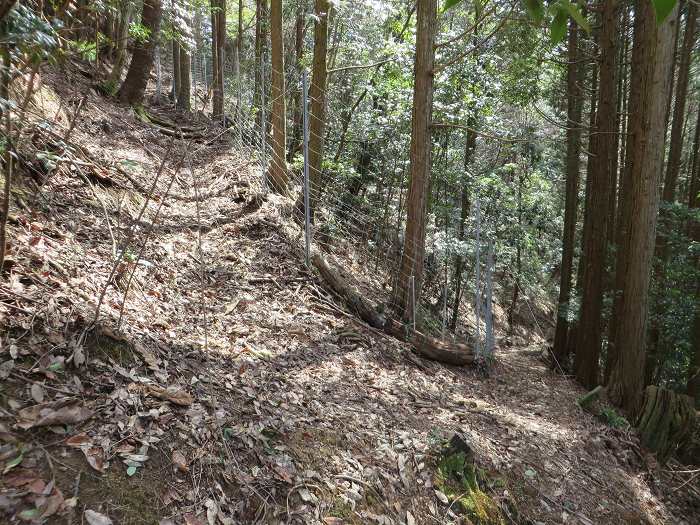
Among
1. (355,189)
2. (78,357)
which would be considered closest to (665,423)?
(78,357)

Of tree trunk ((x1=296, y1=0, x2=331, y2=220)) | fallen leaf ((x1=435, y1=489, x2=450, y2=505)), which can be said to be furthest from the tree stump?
tree trunk ((x1=296, y1=0, x2=331, y2=220))

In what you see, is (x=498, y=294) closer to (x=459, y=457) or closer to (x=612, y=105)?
(x=612, y=105)

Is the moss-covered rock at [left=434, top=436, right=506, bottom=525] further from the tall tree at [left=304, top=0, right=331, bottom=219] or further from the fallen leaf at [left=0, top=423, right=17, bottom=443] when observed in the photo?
the tall tree at [left=304, top=0, right=331, bottom=219]

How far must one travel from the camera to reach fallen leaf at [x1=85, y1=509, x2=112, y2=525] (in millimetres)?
1943

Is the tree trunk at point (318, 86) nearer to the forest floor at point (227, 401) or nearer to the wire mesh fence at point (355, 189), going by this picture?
the wire mesh fence at point (355, 189)

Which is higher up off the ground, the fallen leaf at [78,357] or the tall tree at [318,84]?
the tall tree at [318,84]

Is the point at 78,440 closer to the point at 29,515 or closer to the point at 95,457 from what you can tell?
the point at 95,457

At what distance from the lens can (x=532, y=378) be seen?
24.2ft

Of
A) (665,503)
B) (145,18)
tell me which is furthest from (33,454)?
(145,18)

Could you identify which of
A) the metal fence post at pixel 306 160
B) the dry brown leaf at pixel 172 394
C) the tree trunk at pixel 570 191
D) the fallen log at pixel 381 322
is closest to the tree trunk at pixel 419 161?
the fallen log at pixel 381 322

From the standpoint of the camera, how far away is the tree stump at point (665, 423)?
5.42 metres

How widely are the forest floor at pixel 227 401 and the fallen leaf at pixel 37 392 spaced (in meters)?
0.01

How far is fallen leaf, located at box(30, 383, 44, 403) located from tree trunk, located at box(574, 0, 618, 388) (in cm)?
767

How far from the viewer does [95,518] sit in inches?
77.1
